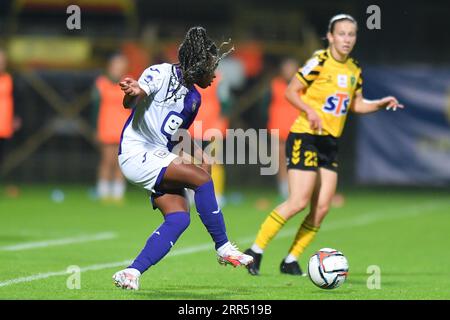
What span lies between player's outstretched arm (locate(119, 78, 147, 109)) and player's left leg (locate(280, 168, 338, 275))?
Result: 240 cm

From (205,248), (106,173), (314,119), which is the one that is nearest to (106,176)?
(106,173)

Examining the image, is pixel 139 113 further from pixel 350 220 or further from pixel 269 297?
pixel 350 220

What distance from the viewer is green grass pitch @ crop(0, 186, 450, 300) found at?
867cm

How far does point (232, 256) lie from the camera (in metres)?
8.37

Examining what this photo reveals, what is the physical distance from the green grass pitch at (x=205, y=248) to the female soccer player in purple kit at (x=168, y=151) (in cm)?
41

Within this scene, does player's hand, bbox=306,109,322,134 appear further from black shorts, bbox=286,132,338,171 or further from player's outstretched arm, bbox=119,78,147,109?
player's outstretched arm, bbox=119,78,147,109

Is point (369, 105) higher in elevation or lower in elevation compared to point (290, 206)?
higher

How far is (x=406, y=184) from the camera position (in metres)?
21.6

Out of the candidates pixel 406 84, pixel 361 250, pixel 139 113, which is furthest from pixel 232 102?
pixel 139 113

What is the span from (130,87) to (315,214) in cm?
279

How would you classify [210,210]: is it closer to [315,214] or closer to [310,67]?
[315,214]

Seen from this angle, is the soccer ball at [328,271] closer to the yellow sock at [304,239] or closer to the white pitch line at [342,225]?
the yellow sock at [304,239]

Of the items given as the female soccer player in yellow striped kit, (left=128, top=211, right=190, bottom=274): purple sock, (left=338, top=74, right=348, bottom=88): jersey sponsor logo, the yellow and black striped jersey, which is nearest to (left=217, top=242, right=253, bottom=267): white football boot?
(left=128, top=211, right=190, bottom=274): purple sock

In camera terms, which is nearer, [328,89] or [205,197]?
[205,197]
